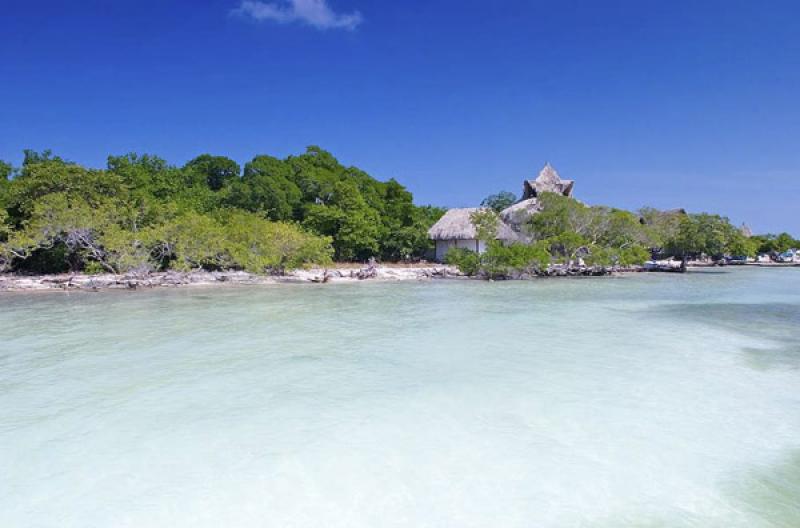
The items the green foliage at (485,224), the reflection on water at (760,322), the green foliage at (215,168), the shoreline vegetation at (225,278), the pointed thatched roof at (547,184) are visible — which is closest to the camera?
the reflection on water at (760,322)

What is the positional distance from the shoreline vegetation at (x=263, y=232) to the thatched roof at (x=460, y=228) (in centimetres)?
35

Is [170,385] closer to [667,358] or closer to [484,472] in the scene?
[484,472]

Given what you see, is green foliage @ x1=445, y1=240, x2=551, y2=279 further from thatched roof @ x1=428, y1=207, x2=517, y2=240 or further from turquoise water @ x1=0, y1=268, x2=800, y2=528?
turquoise water @ x1=0, y1=268, x2=800, y2=528

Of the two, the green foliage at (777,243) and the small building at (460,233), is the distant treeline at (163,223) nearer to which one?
the small building at (460,233)

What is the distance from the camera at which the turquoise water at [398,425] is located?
2486 mm

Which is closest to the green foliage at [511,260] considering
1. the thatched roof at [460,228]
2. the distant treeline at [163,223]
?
the thatched roof at [460,228]

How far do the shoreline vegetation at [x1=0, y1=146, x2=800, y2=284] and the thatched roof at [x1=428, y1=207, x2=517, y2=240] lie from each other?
1.15ft

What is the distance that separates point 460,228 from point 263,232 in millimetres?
8008

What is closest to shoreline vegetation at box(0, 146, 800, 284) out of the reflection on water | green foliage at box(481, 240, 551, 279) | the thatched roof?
green foliage at box(481, 240, 551, 279)

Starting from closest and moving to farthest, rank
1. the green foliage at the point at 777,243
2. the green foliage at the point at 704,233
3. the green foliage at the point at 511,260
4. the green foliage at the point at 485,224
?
the green foliage at the point at 511,260
the green foliage at the point at 485,224
the green foliage at the point at 704,233
the green foliage at the point at 777,243

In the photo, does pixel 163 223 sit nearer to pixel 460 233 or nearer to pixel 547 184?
pixel 460 233

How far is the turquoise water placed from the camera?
249cm

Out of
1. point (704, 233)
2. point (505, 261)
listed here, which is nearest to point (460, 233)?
point (505, 261)

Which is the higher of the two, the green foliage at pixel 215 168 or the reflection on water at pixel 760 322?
the green foliage at pixel 215 168
